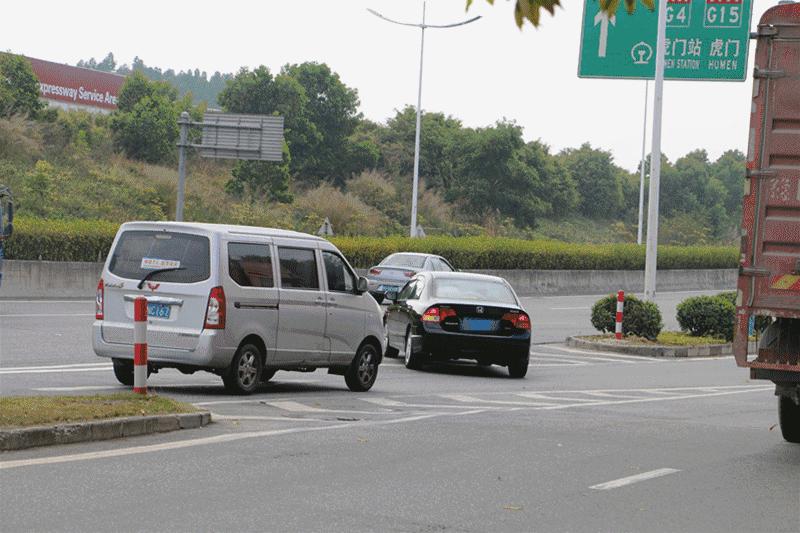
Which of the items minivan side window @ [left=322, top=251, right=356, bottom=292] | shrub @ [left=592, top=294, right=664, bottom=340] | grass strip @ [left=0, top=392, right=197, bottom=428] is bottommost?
grass strip @ [left=0, top=392, right=197, bottom=428]

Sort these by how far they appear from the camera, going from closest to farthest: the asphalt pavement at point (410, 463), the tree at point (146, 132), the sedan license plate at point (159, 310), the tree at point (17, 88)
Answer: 1. the asphalt pavement at point (410, 463)
2. the sedan license plate at point (159, 310)
3. the tree at point (17, 88)
4. the tree at point (146, 132)

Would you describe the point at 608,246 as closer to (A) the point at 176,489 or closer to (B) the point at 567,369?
(B) the point at 567,369

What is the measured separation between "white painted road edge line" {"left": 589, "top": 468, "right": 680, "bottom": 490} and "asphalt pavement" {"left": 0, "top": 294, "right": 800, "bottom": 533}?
3cm

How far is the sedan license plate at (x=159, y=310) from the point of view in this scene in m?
14.1

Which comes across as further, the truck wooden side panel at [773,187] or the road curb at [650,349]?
the road curb at [650,349]

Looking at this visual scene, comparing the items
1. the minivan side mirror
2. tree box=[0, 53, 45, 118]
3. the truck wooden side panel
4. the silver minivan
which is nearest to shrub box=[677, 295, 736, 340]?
the minivan side mirror

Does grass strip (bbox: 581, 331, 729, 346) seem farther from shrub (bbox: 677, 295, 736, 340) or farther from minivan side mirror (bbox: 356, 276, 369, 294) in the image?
minivan side mirror (bbox: 356, 276, 369, 294)

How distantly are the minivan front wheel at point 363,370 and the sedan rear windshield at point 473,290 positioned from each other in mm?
3367

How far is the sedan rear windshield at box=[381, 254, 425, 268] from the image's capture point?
35844mm

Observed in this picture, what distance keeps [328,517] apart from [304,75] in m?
64.8

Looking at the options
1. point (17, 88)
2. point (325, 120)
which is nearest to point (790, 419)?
point (17, 88)

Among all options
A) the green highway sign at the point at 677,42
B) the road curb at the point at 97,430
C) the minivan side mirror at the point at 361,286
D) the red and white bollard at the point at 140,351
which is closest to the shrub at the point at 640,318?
the green highway sign at the point at 677,42

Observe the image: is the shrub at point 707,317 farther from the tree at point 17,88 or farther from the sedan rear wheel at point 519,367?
the tree at point 17,88

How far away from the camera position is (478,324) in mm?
19188
